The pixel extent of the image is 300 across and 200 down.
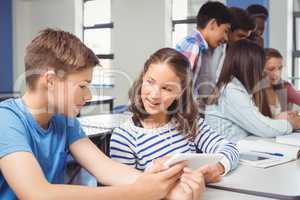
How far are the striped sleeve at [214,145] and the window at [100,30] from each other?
3.94m

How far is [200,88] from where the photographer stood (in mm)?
2424

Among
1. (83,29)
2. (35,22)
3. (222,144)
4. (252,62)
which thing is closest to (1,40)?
(35,22)

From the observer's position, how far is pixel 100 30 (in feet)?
19.2

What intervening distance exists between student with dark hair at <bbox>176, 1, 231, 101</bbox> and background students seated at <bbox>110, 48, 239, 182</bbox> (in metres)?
0.87

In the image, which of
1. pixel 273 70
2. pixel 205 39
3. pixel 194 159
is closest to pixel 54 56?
pixel 194 159

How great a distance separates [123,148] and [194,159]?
0.35 meters

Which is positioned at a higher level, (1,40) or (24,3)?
(24,3)

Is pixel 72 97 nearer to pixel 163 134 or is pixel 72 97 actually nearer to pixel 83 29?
pixel 163 134

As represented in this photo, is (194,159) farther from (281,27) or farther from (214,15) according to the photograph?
(281,27)

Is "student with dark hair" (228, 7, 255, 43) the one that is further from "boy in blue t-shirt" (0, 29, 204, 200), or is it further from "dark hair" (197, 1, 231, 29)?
"boy in blue t-shirt" (0, 29, 204, 200)

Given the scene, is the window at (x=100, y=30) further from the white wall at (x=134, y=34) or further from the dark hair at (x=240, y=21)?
the dark hair at (x=240, y=21)

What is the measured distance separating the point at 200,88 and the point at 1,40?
4.76 meters

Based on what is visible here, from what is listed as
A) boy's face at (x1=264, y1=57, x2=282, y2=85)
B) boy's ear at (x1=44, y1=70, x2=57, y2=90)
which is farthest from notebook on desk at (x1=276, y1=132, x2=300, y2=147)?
boy's ear at (x1=44, y1=70, x2=57, y2=90)

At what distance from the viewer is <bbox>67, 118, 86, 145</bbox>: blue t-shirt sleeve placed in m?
1.17
